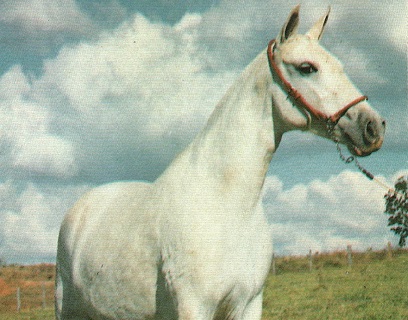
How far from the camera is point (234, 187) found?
420 cm

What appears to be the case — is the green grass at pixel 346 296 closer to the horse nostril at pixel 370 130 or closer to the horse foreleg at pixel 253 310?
the horse foreleg at pixel 253 310

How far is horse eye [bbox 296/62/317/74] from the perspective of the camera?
4.20 m

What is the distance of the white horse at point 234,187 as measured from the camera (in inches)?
159

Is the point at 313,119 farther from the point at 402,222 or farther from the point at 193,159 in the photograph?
the point at 402,222

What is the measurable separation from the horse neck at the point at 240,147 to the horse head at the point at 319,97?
12 centimetres

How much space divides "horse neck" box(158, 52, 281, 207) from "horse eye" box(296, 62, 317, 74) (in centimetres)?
23

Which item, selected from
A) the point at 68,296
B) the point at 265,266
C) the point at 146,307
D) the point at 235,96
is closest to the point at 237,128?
Result: the point at 235,96

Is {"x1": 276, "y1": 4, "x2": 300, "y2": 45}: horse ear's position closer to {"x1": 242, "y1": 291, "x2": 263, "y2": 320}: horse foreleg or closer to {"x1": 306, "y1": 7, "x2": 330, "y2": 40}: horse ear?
{"x1": 306, "y1": 7, "x2": 330, "y2": 40}: horse ear

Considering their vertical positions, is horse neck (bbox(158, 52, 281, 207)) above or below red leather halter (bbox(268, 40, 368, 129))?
below

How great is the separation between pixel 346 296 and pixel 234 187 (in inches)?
490

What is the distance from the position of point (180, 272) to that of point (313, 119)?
1.38 meters

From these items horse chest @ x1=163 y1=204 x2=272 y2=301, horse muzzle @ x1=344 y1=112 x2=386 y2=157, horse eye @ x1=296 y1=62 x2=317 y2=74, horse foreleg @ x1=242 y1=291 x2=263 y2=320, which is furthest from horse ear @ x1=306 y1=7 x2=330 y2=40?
horse foreleg @ x1=242 y1=291 x2=263 y2=320

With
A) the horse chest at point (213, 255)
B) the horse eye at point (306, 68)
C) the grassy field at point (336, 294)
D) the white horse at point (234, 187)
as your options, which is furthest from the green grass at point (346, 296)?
the horse eye at point (306, 68)

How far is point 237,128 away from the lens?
428cm
